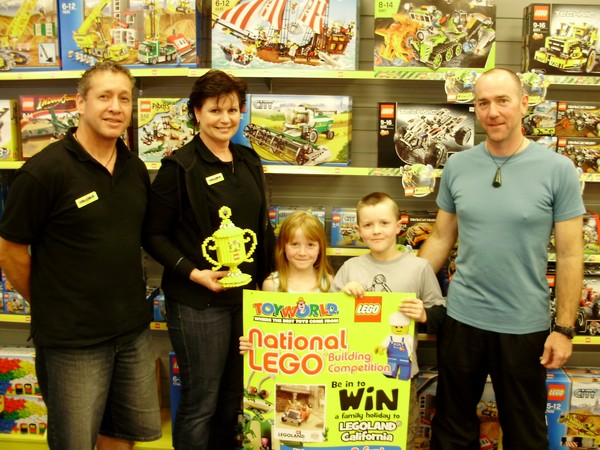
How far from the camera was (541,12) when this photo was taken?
2.68 meters

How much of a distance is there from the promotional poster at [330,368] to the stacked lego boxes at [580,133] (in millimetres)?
1375

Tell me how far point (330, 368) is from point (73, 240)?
1.12m

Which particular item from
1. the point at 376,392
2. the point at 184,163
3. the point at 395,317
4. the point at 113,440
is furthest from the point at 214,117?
the point at 113,440

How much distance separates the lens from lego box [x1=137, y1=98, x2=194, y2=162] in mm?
2828

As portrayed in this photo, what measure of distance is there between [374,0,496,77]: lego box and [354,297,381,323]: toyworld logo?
1260 mm

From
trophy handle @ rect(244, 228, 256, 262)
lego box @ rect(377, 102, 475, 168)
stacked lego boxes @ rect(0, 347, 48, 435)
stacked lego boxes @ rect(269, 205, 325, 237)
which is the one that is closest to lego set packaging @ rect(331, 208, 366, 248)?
stacked lego boxes @ rect(269, 205, 325, 237)

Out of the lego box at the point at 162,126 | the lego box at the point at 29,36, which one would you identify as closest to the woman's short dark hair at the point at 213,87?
the lego box at the point at 162,126

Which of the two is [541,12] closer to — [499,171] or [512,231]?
[499,171]

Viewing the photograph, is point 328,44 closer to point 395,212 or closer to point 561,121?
point 395,212

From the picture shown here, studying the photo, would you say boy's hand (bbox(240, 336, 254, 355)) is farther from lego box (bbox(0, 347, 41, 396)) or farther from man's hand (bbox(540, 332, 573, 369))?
lego box (bbox(0, 347, 41, 396))

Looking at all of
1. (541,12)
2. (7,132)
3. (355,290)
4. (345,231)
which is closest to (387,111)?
A: (345,231)

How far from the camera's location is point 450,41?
270 centimetres

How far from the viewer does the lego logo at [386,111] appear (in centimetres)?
276

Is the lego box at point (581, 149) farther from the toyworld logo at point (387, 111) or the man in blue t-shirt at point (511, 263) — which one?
→ the toyworld logo at point (387, 111)
